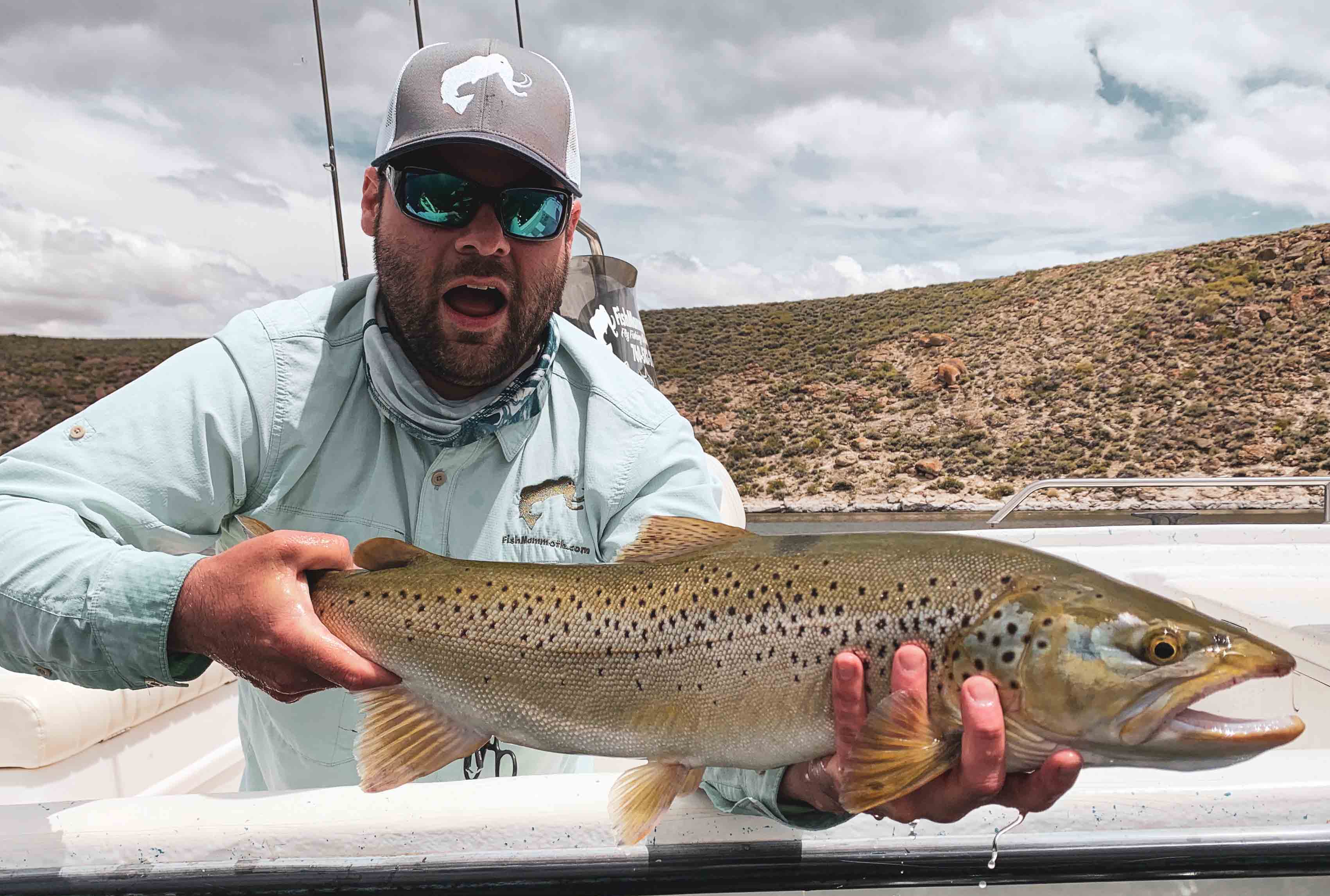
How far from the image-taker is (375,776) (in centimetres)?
207

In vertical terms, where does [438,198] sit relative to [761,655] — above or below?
above

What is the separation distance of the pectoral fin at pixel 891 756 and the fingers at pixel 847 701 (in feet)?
0.08

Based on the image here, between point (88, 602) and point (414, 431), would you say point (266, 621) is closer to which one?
point (88, 602)

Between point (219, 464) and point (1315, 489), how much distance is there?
7109 centimetres

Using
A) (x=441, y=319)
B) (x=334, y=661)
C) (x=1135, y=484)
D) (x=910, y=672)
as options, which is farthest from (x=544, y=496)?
(x=1135, y=484)

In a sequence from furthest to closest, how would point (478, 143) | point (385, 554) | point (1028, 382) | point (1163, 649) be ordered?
point (1028, 382), point (478, 143), point (385, 554), point (1163, 649)

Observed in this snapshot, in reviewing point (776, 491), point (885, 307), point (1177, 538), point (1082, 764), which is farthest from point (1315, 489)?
point (1082, 764)

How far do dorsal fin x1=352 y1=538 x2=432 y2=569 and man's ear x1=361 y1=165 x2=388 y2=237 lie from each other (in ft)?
3.97

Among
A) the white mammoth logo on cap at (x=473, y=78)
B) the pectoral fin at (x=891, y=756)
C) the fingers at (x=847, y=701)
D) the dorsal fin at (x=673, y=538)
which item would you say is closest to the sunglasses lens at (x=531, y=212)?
the white mammoth logo on cap at (x=473, y=78)

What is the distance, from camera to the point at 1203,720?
1.81 metres

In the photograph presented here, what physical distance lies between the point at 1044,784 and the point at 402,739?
1.40 m

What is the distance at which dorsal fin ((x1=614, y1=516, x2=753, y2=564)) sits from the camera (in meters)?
2.25

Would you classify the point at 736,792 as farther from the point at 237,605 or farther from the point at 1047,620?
the point at 237,605

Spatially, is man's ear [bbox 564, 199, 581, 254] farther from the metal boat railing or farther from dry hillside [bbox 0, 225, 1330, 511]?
dry hillside [bbox 0, 225, 1330, 511]
